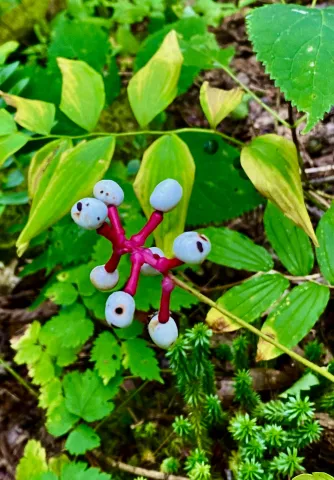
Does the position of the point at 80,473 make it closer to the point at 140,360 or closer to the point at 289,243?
the point at 140,360

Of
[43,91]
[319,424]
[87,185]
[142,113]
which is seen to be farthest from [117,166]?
Answer: [319,424]

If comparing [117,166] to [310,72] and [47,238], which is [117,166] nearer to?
[47,238]

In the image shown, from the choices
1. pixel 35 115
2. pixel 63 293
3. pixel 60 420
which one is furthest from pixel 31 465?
pixel 35 115

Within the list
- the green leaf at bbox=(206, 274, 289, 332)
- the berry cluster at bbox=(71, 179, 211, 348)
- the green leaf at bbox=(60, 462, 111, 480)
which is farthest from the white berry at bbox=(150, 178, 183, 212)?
the green leaf at bbox=(60, 462, 111, 480)

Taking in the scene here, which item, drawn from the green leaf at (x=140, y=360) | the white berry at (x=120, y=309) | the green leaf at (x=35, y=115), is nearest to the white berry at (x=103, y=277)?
the white berry at (x=120, y=309)

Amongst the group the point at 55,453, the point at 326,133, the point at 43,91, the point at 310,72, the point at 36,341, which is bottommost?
the point at 55,453

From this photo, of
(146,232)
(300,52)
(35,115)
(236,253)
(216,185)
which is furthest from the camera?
(216,185)

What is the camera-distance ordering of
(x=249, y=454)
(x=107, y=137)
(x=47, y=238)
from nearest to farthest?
(x=249, y=454) < (x=107, y=137) < (x=47, y=238)
